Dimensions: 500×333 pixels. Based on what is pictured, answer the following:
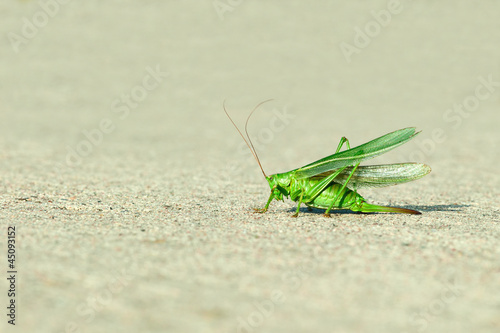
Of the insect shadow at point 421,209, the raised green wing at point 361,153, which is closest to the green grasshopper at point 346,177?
the raised green wing at point 361,153

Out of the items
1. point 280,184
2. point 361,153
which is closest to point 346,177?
point 361,153

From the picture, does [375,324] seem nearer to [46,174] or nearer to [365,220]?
[365,220]

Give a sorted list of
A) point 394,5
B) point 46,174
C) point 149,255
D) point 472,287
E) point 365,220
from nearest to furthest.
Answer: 1. point 472,287
2. point 149,255
3. point 365,220
4. point 46,174
5. point 394,5

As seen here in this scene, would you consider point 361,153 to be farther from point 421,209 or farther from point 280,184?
point 421,209

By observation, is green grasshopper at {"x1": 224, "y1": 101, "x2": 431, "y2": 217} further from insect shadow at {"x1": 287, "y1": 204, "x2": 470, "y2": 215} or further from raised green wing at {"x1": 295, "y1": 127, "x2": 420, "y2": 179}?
insect shadow at {"x1": 287, "y1": 204, "x2": 470, "y2": 215}

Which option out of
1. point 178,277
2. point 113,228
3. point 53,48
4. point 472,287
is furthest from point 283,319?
point 53,48

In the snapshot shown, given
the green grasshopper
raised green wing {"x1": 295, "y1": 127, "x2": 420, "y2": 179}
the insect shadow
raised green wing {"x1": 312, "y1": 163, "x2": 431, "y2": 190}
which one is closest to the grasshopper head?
the green grasshopper
